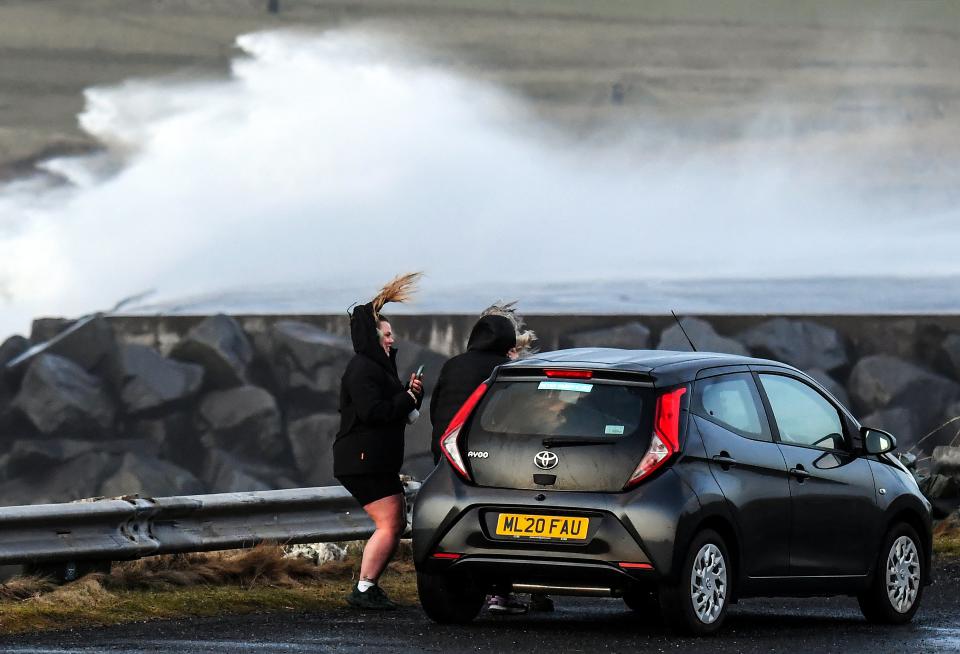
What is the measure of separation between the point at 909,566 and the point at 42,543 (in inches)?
166

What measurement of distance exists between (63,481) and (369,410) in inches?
318

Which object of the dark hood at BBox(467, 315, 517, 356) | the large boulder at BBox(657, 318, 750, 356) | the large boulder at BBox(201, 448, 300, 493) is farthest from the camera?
the large boulder at BBox(657, 318, 750, 356)

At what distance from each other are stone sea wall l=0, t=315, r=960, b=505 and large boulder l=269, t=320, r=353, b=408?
0.04ft

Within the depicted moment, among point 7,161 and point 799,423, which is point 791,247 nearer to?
point 7,161

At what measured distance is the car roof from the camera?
930 centimetres

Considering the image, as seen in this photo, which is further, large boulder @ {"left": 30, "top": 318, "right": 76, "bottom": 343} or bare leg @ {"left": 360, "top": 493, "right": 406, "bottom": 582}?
large boulder @ {"left": 30, "top": 318, "right": 76, "bottom": 343}

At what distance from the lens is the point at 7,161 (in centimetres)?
1794

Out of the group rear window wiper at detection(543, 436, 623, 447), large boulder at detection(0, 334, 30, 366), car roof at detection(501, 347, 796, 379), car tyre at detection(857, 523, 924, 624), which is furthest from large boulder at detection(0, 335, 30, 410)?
rear window wiper at detection(543, 436, 623, 447)

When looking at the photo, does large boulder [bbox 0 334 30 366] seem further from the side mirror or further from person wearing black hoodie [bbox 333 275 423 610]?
the side mirror

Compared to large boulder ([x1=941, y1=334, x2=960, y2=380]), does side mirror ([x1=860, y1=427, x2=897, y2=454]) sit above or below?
above

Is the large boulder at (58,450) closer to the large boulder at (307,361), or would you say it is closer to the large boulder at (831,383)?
the large boulder at (307,361)

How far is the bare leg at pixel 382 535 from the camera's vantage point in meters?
10.3

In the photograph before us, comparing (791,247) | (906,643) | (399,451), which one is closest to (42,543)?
(399,451)

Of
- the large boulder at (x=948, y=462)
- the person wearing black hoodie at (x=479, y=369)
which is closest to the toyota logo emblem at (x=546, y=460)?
the person wearing black hoodie at (x=479, y=369)
